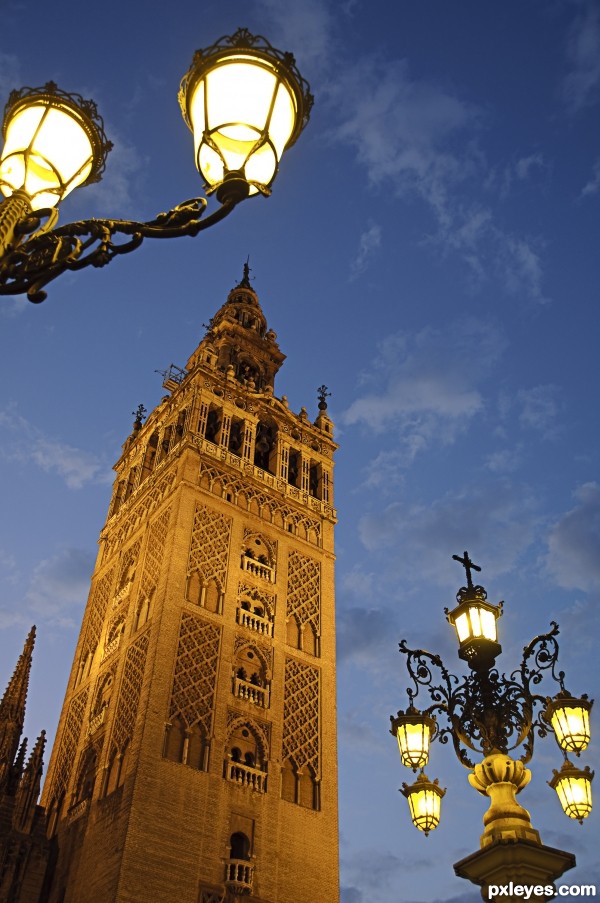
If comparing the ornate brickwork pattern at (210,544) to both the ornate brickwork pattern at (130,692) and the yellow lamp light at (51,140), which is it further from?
the yellow lamp light at (51,140)

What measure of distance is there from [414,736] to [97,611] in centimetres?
2106

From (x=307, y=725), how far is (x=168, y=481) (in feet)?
30.0

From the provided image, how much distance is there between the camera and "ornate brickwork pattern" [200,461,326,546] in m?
27.4

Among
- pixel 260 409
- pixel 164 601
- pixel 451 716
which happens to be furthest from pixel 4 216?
pixel 260 409

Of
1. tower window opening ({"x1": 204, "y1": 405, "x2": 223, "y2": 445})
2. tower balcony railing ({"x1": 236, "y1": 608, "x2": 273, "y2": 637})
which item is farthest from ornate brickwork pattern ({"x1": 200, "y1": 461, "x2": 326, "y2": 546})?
tower balcony railing ({"x1": 236, "y1": 608, "x2": 273, "y2": 637})

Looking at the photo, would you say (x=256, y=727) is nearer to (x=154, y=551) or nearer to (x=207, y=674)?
(x=207, y=674)

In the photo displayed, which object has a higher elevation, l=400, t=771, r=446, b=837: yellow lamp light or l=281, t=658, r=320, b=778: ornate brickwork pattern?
l=281, t=658, r=320, b=778: ornate brickwork pattern

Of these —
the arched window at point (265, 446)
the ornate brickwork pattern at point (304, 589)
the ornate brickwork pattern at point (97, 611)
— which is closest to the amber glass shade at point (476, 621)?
the ornate brickwork pattern at point (304, 589)

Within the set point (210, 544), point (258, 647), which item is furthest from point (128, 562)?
point (258, 647)

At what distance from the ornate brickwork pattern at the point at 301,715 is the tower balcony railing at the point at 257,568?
9.30 ft

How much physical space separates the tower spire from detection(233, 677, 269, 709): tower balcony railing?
23.7ft

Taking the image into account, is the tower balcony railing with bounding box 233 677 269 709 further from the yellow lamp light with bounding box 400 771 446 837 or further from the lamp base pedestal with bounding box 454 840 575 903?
the lamp base pedestal with bounding box 454 840 575 903

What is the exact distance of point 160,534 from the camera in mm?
26078

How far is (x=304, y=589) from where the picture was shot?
2722cm
